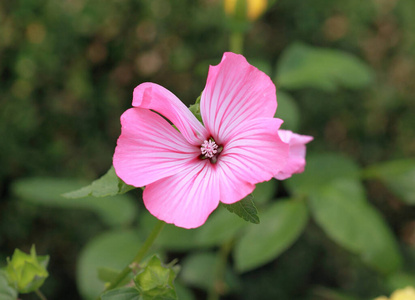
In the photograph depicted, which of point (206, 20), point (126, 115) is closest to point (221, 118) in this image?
point (126, 115)

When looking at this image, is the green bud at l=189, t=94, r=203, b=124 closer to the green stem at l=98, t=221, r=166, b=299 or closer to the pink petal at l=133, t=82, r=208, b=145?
the pink petal at l=133, t=82, r=208, b=145

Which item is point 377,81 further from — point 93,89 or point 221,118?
point 221,118

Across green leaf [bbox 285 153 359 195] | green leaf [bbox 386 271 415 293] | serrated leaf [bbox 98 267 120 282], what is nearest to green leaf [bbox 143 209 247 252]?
green leaf [bbox 285 153 359 195]

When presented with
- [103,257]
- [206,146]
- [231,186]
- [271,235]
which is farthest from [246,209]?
[103,257]

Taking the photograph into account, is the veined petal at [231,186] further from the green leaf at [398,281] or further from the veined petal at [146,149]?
the green leaf at [398,281]

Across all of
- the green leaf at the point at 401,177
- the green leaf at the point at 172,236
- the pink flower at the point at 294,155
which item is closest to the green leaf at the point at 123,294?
the pink flower at the point at 294,155

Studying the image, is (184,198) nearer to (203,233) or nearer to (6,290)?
(6,290)

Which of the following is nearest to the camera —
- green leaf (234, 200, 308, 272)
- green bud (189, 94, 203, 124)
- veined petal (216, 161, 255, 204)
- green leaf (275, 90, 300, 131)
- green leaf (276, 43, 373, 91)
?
veined petal (216, 161, 255, 204)
